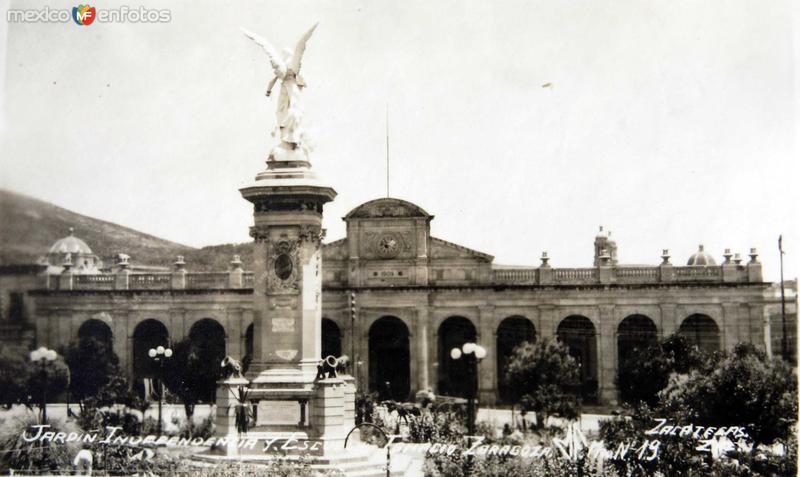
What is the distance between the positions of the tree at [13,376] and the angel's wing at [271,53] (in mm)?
10290

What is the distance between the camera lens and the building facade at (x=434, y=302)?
57.1 m

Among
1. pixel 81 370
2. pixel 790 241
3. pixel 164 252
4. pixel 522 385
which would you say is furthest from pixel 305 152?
pixel 164 252

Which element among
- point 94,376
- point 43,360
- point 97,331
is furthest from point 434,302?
point 43,360

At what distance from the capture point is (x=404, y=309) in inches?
2303

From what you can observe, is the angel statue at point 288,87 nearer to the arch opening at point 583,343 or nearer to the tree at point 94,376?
the tree at point 94,376

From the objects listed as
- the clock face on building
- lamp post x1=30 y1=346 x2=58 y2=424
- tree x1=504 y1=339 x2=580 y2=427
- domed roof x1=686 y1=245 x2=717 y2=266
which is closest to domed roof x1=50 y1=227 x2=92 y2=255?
the clock face on building

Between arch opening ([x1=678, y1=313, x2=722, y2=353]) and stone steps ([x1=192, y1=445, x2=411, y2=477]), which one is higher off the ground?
arch opening ([x1=678, y1=313, x2=722, y2=353])

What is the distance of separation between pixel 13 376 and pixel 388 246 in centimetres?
2924

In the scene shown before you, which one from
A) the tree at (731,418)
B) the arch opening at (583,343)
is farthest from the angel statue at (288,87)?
the arch opening at (583,343)

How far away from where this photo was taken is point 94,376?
4294 cm

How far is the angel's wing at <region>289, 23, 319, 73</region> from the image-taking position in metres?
29.4

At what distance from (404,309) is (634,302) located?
37.8ft

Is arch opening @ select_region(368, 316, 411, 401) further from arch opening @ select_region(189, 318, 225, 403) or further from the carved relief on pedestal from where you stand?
the carved relief on pedestal

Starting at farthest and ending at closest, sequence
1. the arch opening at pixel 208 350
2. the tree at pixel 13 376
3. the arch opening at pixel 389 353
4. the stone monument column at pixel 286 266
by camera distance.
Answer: the arch opening at pixel 389 353
the arch opening at pixel 208 350
the stone monument column at pixel 286 266
the tree at pixel 13 376
